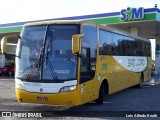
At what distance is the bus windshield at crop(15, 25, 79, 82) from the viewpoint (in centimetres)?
954

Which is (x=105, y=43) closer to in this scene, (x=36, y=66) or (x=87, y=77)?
(x=87, y=77)

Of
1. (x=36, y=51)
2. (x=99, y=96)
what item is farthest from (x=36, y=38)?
(x=99, y=96)

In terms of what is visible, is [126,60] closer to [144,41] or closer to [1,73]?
[144,41]

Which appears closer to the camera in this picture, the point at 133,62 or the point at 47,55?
the point at 47,55

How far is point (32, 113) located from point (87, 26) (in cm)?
342

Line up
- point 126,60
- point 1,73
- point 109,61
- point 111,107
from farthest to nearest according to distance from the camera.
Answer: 1. point 1,73
2. point 126,60
3. point 109,61
4. point 111,107

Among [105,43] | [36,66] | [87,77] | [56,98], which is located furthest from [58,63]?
[105,43]

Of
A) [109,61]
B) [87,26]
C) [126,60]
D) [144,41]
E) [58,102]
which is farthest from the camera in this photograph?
[144,41]

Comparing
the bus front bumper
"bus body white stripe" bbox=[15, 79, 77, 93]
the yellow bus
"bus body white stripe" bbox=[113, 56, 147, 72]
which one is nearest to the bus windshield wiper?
the yellow bus

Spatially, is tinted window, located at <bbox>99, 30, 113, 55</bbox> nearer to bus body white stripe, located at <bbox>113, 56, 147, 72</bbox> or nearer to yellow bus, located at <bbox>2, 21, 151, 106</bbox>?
yellow bus, located at <bbox>2, 21, 151, 106</bbox>

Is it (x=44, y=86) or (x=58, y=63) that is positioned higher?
(x=58, y=63)

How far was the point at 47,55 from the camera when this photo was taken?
9672mm

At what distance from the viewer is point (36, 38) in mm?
9977

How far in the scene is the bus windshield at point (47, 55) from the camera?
954 cm
